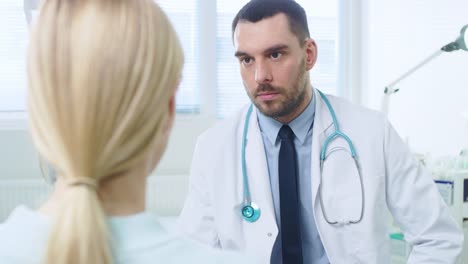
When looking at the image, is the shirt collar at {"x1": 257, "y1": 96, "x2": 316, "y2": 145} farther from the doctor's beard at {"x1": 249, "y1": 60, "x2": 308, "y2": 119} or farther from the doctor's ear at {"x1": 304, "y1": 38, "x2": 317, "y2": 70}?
the doctor's ear at {"x1": 304, "y1": 38, "x2": 317, "y2": 70}

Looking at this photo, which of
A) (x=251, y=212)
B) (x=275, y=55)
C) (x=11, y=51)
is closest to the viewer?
(x=251, y=212)

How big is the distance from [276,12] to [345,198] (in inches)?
23.1

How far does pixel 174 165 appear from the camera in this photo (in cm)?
344

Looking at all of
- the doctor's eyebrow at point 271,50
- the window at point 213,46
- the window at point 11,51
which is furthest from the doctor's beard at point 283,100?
the window at point 11,51

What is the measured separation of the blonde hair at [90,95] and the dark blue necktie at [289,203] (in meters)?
0.92

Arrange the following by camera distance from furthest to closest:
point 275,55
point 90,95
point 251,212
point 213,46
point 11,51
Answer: point 213,46, point 11,51, point 275,55, point 251,212, point 90,95

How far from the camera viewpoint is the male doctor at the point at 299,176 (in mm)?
1407

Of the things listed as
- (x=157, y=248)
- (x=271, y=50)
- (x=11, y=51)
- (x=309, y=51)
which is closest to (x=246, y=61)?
(x=271, y=50)

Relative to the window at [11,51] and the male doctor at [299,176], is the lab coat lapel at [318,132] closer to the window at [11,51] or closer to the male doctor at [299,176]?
the male doctor at [299,176]

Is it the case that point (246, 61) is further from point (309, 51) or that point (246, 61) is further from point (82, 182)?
point (82, 182)

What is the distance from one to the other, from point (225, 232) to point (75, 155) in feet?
3.17

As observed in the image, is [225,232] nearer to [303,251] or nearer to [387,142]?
[303,251]

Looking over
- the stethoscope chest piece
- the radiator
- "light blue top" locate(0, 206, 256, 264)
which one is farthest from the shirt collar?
the radiator

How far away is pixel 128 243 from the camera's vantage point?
58 cm
